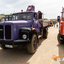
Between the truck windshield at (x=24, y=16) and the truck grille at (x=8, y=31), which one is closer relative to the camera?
the truck grille at (x=8, y=31)

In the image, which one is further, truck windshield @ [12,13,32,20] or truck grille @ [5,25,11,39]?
truck windshield @ [12,13,32,20]

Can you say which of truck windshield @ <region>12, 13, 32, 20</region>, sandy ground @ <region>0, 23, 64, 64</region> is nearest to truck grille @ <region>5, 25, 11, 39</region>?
sandy ground @ <region>0, 23, 64, 64</region>

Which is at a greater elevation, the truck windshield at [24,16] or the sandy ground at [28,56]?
the truck windshield at [24,16]

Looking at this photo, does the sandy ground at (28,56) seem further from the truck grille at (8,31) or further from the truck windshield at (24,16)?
the truck windshield at (24,16)

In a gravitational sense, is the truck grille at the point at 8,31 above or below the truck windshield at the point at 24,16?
below

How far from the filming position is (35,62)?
3.49 meters

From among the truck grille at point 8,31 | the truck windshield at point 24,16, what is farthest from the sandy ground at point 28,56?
the truck windshield at point 24,16

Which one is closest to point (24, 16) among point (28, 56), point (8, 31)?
point (8, 31)

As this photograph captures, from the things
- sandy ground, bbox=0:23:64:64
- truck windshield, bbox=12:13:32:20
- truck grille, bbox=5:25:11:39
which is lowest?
sandy ground, bbox=0:23:64:64

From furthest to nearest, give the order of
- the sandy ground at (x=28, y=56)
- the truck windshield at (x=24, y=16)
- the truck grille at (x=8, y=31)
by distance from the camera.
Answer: the truck windshield at (x=24, y=16) → the truck grille at (x=8, y=31) → the sandy ground at (x=28, y=56)

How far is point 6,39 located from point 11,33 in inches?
14.8

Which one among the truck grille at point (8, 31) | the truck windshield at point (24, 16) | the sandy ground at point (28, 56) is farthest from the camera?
the truck windshield at point (24, 16)

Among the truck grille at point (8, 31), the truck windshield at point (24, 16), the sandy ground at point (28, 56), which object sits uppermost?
the truck windshield at point (24, 16)

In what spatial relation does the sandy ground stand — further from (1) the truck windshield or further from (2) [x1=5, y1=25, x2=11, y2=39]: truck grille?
(1) the truck windshield
